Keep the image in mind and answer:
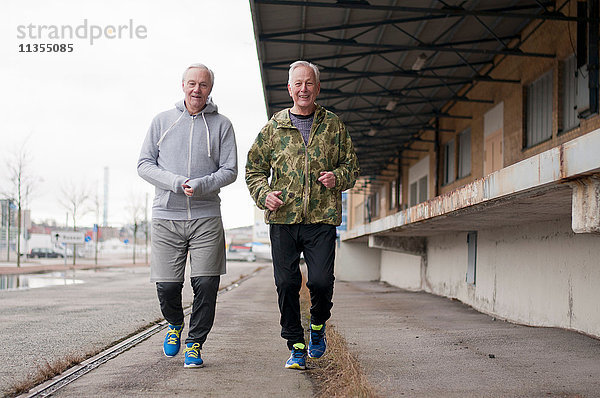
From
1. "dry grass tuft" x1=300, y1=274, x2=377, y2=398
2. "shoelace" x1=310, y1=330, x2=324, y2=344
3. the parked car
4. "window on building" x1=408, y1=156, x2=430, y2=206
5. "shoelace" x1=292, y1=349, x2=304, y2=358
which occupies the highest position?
"window on building" x1=408, y1=156, x2=430, y2=206

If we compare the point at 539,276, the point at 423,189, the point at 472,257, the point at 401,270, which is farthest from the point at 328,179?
the point at 423,189

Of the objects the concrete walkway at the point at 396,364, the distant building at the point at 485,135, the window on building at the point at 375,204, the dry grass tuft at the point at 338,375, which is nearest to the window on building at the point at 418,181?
the distant building at the point at 485,135

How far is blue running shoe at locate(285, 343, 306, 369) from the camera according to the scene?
5.10 m

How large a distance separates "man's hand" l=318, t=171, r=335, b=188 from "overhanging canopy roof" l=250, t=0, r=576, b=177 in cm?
767

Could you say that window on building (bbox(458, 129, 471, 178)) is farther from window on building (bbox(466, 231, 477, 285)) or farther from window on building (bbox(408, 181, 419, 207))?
window on building (bbox(466, 231, 477, 285))

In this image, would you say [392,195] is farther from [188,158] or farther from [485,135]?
[188,158]

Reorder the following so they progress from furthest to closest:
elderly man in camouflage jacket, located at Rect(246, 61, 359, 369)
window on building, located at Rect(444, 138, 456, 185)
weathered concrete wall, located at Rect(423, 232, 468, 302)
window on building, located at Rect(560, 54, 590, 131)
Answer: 1. window on building, located at Rect(444, 138, 456, 185)
2. weathered concrete wall, located at Rect(423, 232, 468, 302)
3. window on building, located at Rect(560, 54, 590, 131)
4. elderly man in camouflage jacket, located at Rect(246, 61, 359, 369)

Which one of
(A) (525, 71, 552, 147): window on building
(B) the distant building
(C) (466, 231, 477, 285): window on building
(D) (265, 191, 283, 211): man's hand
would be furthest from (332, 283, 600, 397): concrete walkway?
(A) (525, 71, 552, 147): window on building

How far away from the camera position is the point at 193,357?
16.9ft

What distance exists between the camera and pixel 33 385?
464cm

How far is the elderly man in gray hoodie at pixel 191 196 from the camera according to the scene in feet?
17.4

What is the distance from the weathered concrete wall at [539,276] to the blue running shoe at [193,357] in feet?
13.4

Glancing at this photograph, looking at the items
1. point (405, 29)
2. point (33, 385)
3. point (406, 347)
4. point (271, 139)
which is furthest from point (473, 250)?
point (33, 385)

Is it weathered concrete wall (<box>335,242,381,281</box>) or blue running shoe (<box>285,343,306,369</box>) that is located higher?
blue running shoe (<box>285,343,306,369</box>)
